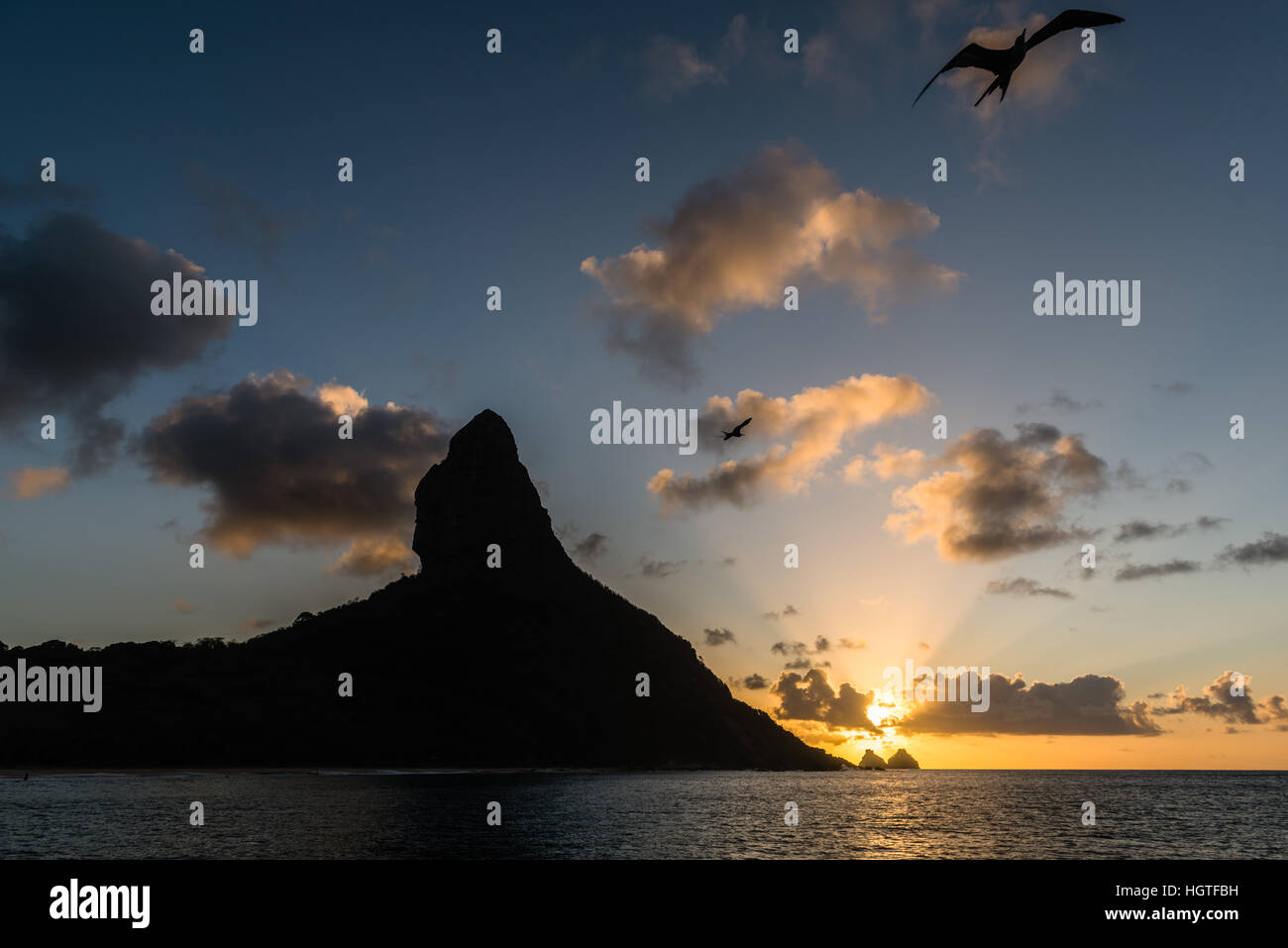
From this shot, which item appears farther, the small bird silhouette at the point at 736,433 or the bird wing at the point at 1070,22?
the small bird silhouette at the point at 736,433

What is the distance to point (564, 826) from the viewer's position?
78.2 metres

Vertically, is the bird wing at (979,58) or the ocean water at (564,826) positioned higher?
the bird wing at (979,58)

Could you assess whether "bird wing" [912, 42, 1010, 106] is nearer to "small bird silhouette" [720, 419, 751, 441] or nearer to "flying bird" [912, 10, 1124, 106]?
"flying bird" [912, 10, 1124, 106]

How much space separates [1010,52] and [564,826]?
248 ft

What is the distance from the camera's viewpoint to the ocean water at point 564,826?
187 ft

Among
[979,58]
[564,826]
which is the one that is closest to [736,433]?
[979,58]

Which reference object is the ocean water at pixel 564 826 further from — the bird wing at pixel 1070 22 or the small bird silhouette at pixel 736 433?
the bird wing at pixel 1070 22

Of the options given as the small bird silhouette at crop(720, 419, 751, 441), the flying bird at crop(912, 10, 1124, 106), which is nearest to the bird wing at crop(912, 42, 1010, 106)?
the flying bird at crop(912, 10, 1124, 106)

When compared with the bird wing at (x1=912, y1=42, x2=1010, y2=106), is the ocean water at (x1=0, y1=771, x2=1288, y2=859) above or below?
below

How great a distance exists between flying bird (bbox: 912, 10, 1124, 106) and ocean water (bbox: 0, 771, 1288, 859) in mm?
49678

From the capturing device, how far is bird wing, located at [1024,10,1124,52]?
16.6 m

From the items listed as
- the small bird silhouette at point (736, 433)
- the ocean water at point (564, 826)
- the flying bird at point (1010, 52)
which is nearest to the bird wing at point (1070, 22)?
the flying bird at point (1010, 52)

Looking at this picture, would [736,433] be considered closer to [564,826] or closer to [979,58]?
[979,58]

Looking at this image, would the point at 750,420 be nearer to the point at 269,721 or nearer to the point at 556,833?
the point at 556,833
